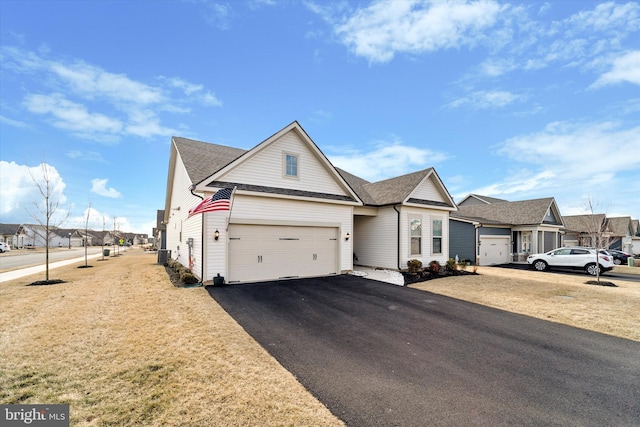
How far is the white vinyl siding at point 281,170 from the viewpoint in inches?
462

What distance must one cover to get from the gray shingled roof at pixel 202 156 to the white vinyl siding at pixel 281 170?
147cm

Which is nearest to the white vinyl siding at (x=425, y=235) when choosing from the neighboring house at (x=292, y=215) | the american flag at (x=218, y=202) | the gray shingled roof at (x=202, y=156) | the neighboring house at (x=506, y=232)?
the neighboring house at (x=292, y=215)

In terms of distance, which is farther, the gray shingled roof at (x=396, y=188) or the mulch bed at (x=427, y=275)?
the gray shingled roof at (x=396, y=188)

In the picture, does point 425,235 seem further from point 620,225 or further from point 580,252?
point 620,225

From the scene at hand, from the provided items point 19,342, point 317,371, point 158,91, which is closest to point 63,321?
point 19,342

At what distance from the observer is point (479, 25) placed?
10.1m

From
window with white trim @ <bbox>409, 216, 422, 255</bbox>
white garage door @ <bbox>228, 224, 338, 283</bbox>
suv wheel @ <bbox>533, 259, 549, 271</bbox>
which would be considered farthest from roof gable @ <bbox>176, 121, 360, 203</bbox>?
suv wheel @ <bbox>533, 259, 549, 271</bbox>

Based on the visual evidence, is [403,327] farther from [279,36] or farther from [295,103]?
[295,103]

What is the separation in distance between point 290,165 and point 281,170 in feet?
1.94

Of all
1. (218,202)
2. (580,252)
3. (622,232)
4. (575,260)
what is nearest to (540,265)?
(575,260)

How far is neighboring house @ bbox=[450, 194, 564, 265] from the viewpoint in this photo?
21.4 metres

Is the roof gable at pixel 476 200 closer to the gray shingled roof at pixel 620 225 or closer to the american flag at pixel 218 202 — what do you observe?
the gray shingled roof at pixel 620 225
